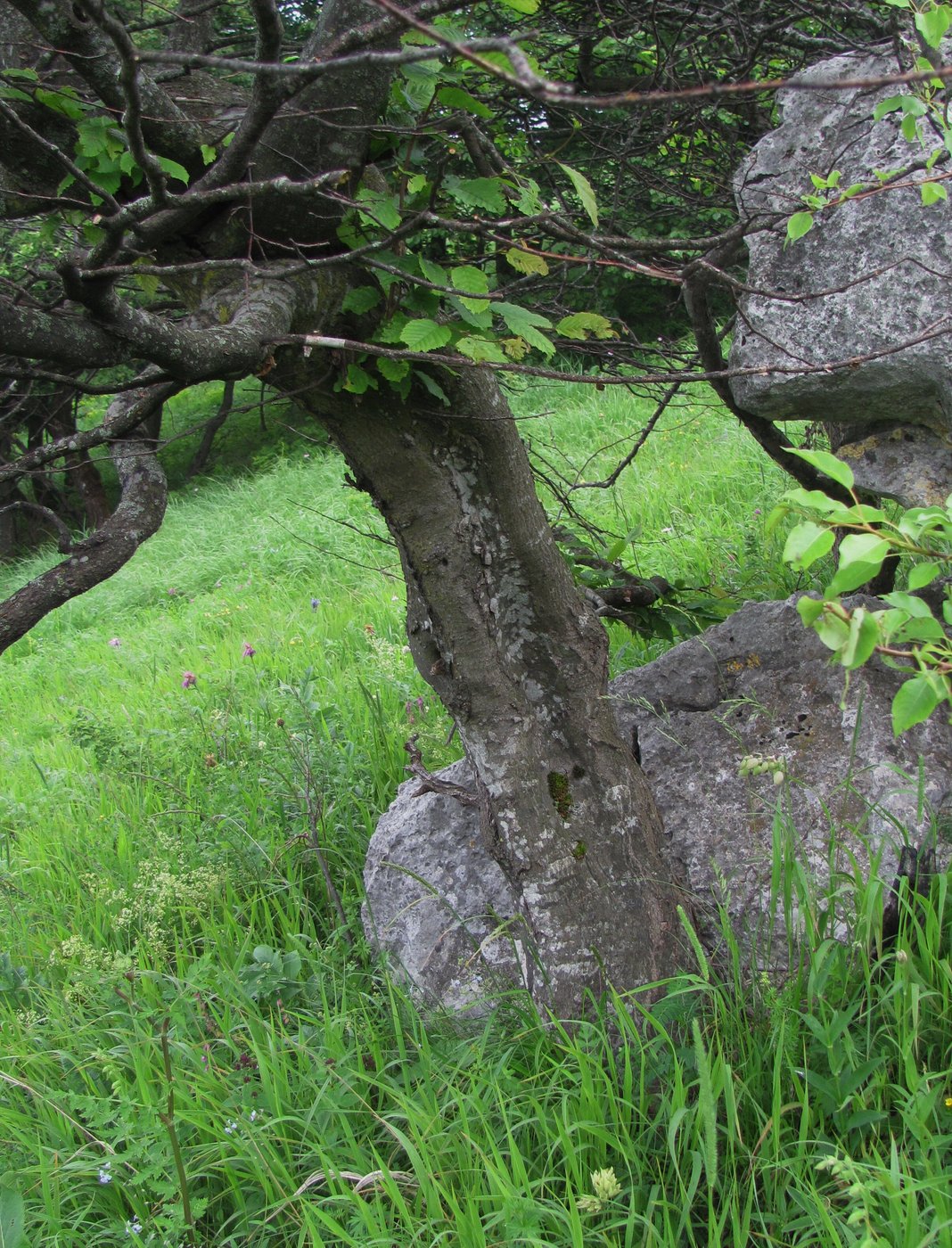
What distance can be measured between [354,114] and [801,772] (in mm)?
1894

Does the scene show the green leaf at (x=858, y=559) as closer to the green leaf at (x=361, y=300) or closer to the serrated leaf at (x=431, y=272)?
the serrated leaf at (x=431, y=272)

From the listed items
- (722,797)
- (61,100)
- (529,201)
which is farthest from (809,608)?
(61,100)

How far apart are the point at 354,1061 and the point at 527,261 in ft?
5.90

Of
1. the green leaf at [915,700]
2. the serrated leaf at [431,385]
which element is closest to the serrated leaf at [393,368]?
the serrated leaf at [431,385]

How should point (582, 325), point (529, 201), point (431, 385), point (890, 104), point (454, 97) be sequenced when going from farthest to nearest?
1. point (431, 385)
2. point (582, 325)
3. point (529, 201)
4. point (454, 97)
5. point (890, 104)

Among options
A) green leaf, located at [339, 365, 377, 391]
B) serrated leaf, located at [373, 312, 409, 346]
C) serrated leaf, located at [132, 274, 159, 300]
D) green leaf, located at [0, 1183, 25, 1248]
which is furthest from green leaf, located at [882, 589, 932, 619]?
serrated leaf, located at [132, 274, 159, 300]

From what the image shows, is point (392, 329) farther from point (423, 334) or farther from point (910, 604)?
point (910, 604)

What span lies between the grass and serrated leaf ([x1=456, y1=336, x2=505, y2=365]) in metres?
1.12

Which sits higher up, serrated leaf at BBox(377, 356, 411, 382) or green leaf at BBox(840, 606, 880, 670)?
serrated leaf at BBox(377, 356, 411, 382)

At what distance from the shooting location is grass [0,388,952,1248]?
1.73m

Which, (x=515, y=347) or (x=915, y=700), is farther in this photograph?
(x=515, y=347)

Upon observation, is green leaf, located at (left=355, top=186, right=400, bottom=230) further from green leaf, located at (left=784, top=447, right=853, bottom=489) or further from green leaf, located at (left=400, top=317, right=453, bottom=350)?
green leaf, located at (left=784, top=447, right=853, bottom=489)

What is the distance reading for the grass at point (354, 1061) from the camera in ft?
5.66

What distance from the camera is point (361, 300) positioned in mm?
2098
